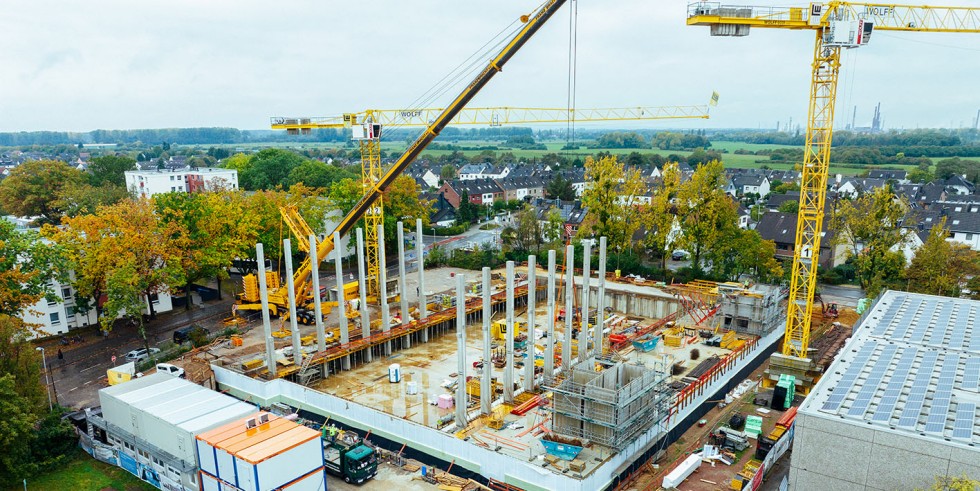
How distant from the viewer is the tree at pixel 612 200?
161ft

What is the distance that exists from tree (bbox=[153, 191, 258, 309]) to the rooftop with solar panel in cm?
3711

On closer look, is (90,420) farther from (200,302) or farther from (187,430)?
(200,302)

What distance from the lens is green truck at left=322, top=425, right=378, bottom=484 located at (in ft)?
74.1

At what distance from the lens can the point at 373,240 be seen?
1650 inches

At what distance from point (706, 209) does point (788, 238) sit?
16.8m

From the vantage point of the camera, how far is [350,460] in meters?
22.6

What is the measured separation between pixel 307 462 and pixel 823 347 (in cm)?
2953

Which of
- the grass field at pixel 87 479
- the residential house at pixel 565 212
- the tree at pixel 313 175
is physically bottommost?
the grass field at pixel 87 479

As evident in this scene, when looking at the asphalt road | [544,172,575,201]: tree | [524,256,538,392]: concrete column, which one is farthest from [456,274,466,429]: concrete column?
[544,172,575,201]: tree

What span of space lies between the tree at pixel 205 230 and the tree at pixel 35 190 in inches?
1094

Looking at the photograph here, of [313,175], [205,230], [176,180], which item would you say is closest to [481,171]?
[313,175]

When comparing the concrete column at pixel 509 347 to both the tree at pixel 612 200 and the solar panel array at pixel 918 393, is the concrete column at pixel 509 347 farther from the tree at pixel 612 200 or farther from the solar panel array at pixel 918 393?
the tree at pixel 612 200

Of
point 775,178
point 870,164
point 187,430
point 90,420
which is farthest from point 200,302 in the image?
point 870,164

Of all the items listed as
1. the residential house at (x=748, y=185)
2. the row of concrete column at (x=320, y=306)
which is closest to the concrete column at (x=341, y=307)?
the row of concrete column at (x=320, y=306)
